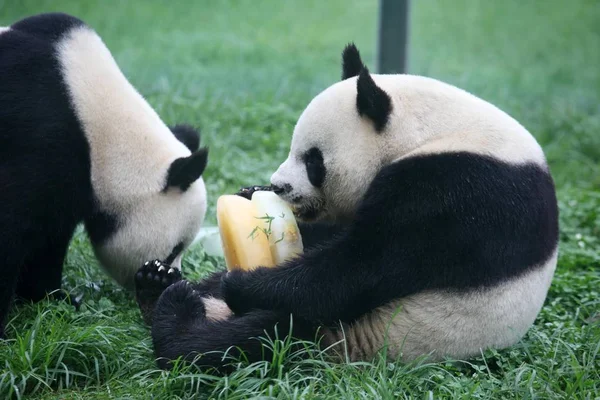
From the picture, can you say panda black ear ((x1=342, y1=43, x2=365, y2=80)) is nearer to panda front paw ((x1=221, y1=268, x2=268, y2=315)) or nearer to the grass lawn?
panda front paw ((x1=221, y1=268, x2=268, y2=315))

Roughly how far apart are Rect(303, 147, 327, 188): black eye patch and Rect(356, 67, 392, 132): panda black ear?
1.24 ft

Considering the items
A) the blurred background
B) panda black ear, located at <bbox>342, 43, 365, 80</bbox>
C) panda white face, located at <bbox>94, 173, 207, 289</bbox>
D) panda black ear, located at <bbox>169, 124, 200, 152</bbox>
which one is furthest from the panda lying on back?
the blurred background

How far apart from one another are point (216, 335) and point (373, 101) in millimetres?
1487

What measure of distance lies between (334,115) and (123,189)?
152cm

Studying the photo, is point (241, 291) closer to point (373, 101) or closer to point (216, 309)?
point (216, 309)

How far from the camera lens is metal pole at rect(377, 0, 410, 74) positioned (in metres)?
9.67

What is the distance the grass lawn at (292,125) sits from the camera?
408 cm

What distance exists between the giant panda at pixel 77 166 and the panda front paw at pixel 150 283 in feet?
0.66

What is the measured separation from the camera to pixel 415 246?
13.5 feet

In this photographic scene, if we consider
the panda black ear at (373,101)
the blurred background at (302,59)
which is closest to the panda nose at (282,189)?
the panda black ear at (373,101)

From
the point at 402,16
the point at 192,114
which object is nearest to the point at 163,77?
the point at 192,114

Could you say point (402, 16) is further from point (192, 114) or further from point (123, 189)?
point (123, 189)

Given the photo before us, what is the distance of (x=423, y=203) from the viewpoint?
4102 millimetres

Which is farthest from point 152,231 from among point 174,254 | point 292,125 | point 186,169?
point 292,125
